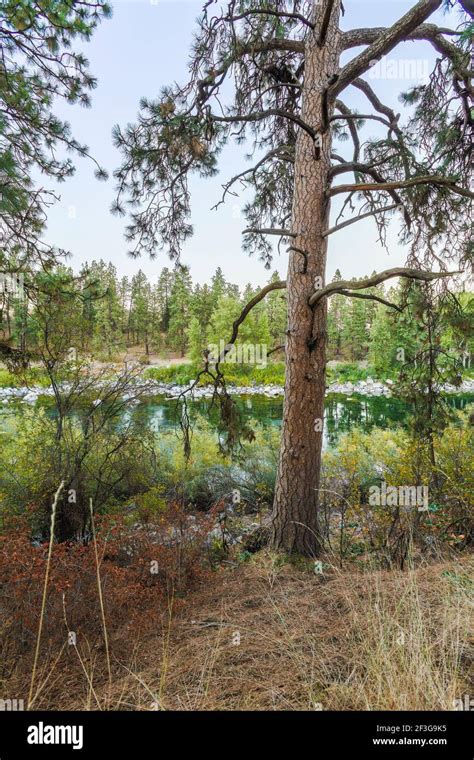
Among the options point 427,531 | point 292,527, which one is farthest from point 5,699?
point 427,531

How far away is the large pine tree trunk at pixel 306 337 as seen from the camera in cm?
333

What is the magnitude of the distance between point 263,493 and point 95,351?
10.4ft

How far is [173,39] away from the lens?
12.1ft

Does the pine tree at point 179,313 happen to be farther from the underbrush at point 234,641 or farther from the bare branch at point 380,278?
the underbrush at point 234,641

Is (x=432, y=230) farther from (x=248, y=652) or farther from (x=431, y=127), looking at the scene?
(x=248, y=652)

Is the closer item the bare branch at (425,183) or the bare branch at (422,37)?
the bare branch at (425,183)

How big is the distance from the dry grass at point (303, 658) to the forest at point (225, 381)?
0.01 meters

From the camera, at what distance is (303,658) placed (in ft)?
5.96

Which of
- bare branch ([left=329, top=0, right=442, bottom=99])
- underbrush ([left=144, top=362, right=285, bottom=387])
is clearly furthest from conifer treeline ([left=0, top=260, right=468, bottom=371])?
bare branch ([left=329, top=0, right=442, bottom=99])

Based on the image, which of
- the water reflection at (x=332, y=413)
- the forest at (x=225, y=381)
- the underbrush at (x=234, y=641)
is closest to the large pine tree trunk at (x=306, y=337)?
the forest at (x=225, y=381)

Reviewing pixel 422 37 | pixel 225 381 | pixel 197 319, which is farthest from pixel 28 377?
pixel 197 319

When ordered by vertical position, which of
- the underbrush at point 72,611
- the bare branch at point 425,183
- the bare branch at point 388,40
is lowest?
the underbrush at point 72,611

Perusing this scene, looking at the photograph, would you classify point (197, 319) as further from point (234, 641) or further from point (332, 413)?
point (234, 641)

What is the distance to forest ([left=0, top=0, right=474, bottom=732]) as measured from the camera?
6.15 feet
